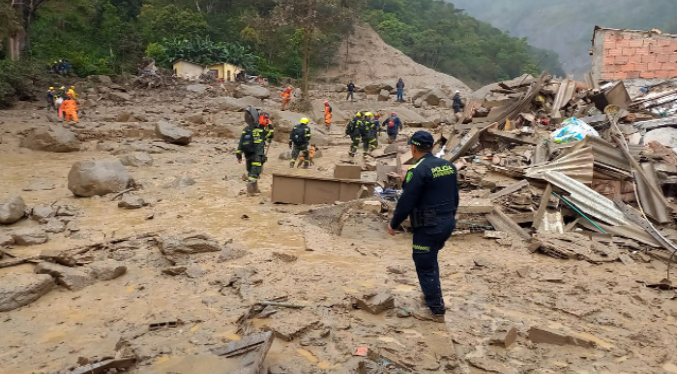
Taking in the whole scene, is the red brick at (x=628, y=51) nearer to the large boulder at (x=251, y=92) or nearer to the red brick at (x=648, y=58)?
the red brick at (x=648, y=58)

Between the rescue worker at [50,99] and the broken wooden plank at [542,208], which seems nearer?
the broken wooden plank at [542,208]

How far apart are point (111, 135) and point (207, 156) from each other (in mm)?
4356

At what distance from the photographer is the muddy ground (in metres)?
3.21

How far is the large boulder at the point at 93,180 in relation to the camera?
8.09 m

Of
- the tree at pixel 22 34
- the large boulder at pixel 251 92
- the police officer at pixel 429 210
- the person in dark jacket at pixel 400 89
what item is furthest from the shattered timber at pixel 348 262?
the person in dark jacket at pixel 400 89

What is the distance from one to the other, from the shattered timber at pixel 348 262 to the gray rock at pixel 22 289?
17mm

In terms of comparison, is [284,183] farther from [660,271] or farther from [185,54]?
[185,54]

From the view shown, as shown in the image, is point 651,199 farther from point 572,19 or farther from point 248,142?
point 572,19

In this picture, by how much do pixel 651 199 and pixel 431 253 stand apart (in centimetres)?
519

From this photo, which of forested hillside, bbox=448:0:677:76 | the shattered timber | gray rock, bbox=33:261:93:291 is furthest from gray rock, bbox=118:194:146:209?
forested hillside, bbox=448:0:677:76

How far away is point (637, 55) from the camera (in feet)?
50.8

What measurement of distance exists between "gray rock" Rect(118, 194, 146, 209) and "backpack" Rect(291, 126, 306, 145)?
430 centimetres

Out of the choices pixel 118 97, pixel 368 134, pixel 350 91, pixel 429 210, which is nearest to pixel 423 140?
pixel 429 210

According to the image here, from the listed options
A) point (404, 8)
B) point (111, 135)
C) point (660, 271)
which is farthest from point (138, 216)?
point (404, 8)
